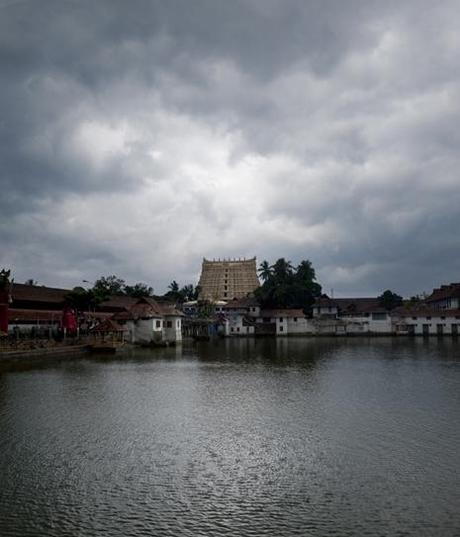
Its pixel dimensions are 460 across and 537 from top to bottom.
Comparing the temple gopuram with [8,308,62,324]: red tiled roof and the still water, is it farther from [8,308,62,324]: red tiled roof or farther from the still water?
the still water

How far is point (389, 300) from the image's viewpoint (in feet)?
343

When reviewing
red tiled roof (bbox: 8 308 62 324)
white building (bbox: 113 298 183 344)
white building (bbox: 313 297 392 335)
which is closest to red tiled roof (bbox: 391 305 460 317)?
white building (bbox: 313 297 392 335)

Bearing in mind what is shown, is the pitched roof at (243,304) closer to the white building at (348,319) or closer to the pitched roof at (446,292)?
the white building at (348,319)

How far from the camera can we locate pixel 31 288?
6375 centimetres

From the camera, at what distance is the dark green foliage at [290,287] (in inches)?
4043

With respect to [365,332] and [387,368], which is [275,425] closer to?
[387,368]

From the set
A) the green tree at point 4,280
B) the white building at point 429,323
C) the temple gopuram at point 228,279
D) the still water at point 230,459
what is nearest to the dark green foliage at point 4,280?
the green tree at point 4,280

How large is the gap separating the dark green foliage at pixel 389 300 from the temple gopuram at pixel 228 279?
4923cm

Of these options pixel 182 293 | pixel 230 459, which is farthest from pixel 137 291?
pixel 230 459

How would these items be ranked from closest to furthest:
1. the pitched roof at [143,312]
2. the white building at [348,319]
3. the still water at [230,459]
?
1. the still water at [230,459]
2. the pitched roof at [143,312]
3. the white building at [348,319]

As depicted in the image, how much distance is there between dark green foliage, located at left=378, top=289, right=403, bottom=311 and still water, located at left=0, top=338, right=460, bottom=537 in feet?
249

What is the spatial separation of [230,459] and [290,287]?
87845 mm

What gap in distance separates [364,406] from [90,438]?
12663 mm

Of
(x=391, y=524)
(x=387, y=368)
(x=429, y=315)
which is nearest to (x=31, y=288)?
(x=387, y=368)
